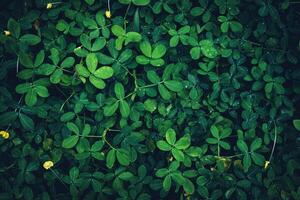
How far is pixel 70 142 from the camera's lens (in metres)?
1.78

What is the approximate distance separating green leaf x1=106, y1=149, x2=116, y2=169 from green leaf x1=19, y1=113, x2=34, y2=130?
0.48m

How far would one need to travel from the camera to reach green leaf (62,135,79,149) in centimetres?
178

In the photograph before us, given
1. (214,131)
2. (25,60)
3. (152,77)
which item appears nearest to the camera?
(25,60)

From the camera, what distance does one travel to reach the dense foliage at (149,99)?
1788mm

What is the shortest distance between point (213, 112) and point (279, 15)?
75cm

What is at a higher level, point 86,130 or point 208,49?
point 208,49

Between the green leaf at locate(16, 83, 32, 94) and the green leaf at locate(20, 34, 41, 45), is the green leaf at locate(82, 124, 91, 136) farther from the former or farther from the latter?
the green leaf at locate(20, 34, 41, 45)

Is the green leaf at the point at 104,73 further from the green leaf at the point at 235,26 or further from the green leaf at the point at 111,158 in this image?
the green leaf at the point at 235,26

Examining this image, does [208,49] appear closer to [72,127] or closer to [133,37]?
[133,37]

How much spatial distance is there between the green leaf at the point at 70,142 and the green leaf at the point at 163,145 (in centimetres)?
49

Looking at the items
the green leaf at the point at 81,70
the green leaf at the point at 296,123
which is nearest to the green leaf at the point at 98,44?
the green leaf at the point at 81,70

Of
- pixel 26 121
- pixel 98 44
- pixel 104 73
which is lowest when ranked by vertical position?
pixel 26 121

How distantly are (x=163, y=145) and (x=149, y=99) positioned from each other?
29 centimetres

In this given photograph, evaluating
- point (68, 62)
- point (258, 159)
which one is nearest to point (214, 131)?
point (258, 159)
